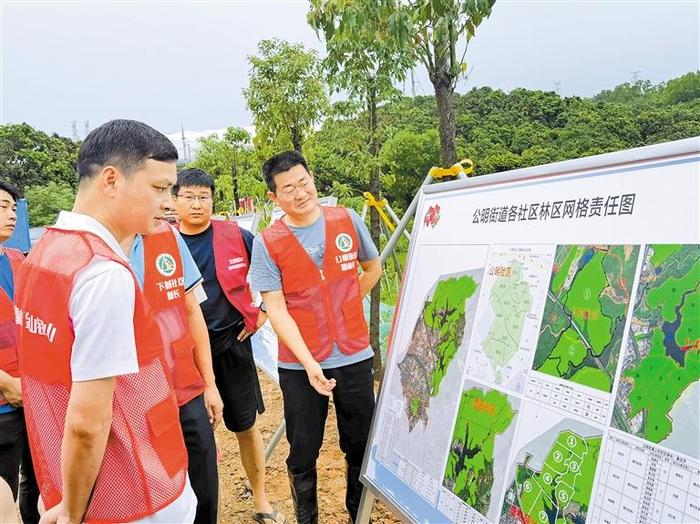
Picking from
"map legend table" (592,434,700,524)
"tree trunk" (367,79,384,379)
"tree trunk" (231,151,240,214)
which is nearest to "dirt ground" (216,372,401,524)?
"tree trunk" (367,79,384,379)

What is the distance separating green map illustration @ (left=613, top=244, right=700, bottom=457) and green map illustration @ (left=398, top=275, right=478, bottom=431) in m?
0.59

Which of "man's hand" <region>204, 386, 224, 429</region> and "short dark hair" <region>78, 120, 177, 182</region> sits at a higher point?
"short dark hair" <region>78, 120, 177, 182</region>

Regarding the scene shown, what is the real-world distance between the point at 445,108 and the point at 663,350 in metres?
2.10

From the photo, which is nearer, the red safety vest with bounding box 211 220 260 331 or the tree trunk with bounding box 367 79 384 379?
the red safety vest with bounding box 211 220 260 331

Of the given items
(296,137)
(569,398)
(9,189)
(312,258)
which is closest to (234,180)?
(296,137)

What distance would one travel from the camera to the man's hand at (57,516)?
1.25 meters

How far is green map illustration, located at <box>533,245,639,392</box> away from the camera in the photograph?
1.20 meters

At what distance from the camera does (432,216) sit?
200 cm

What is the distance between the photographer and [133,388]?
124 centimetres

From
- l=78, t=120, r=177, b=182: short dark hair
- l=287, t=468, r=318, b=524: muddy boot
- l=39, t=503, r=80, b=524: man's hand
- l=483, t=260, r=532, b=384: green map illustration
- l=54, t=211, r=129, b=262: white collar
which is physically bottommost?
l=287, t=468, r=318, b=524: muddy boot

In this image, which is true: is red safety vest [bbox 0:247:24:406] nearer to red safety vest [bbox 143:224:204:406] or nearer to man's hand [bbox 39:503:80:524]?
red safety vest [bbox 143:224:204:406]

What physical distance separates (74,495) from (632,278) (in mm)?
1393

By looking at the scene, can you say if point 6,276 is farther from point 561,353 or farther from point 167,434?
point 561,353

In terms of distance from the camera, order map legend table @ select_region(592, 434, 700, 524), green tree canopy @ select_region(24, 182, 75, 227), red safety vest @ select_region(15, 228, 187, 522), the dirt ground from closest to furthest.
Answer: map legend table @ select_region(592, 434, 700, 524) → red safety vest @ select_region(15, 228, 187, 522) → the dirt ground → green tree canopy @ select_region(24, 182, 75, 227)
